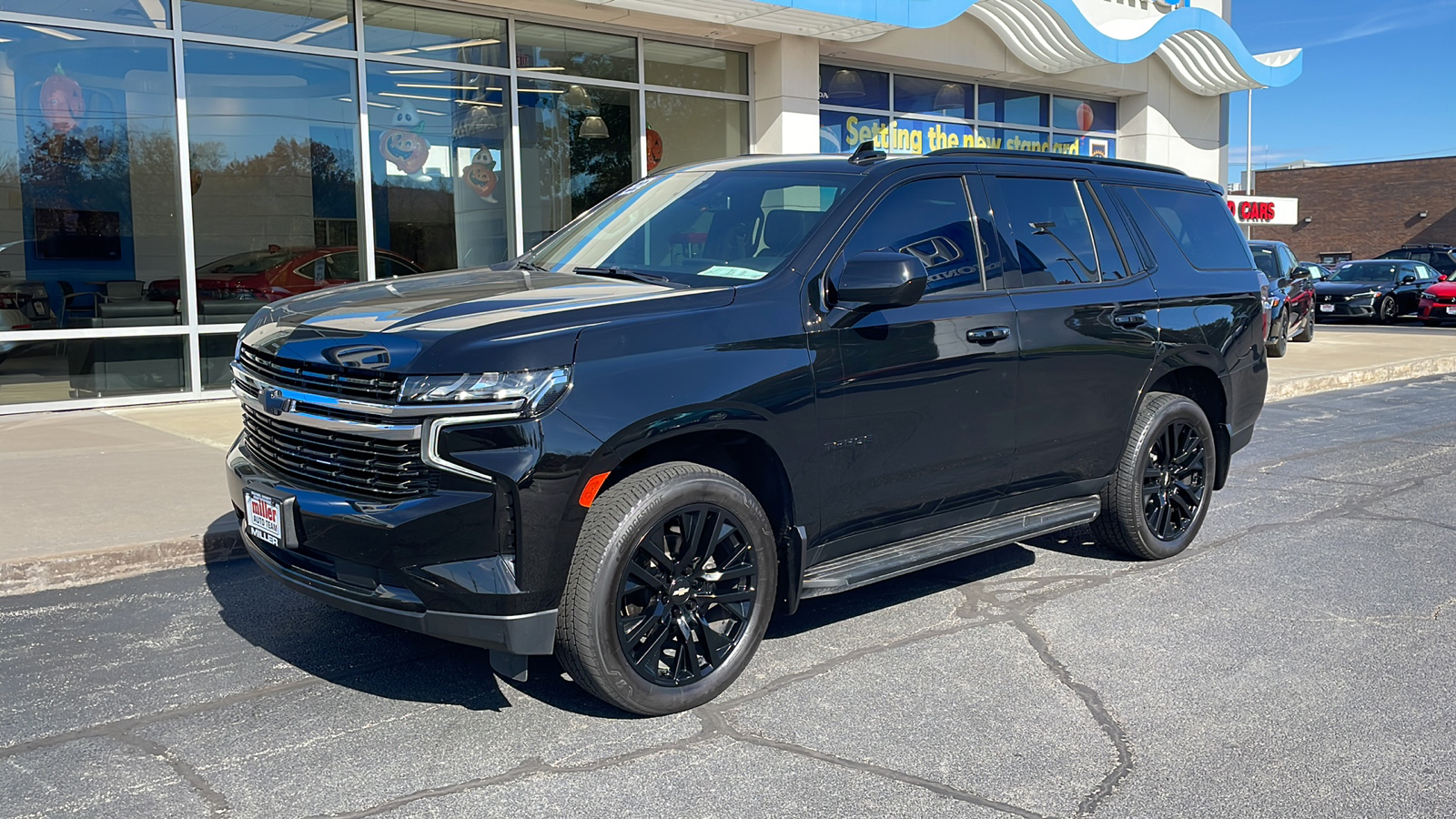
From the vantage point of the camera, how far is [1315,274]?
77.8 feet

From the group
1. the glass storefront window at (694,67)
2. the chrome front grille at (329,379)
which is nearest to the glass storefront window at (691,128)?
the glass storefront window at (694,67)

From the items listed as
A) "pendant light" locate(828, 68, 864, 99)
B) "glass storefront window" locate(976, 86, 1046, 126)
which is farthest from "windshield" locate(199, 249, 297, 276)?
"glass storefront window" locate(976, 86, 1046, 126)

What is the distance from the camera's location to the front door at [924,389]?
451 cm

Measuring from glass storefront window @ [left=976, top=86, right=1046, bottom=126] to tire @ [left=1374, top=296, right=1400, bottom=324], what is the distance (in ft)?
44.0

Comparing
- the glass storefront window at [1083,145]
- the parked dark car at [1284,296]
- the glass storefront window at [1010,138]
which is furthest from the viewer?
the glass storefront window at [1083,145]

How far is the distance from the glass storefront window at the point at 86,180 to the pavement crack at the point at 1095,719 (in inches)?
366

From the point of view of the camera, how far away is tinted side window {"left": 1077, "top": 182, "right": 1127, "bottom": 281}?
5.76 m

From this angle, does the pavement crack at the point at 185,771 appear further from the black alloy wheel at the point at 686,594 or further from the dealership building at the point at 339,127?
the dealership building at the point at 339,127

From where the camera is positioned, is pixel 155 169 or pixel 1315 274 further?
pixel 1315 274

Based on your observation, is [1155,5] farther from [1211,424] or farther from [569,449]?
[569,449]

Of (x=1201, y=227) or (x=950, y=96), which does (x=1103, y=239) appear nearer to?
(x=1201, y=227)

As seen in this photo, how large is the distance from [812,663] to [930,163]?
2.12 metres

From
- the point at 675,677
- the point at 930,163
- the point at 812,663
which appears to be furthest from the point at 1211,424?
the point at 675,677

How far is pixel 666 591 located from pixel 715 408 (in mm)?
633
